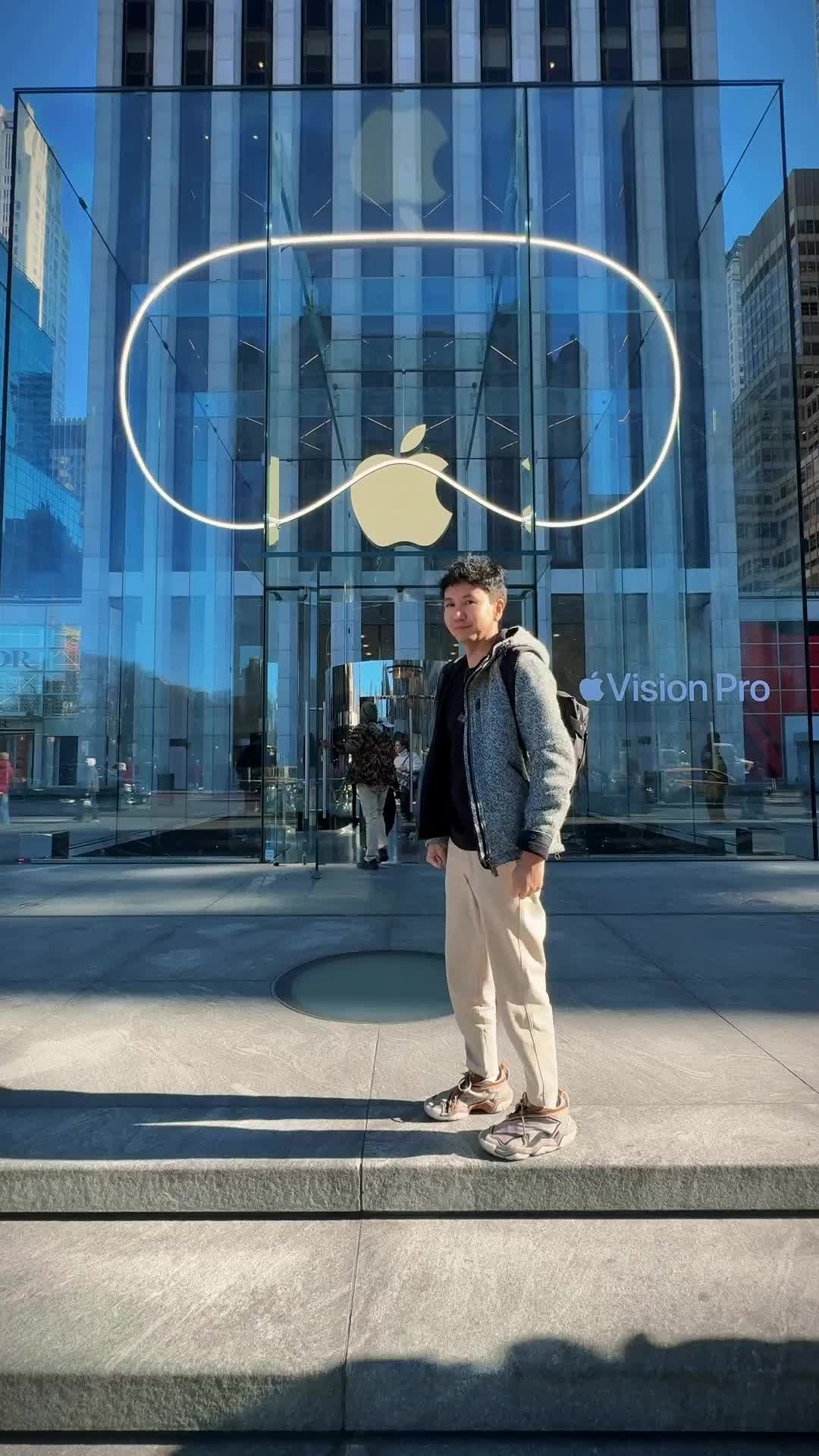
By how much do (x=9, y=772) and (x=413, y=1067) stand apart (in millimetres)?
11286

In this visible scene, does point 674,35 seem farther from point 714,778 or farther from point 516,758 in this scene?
point 516,758

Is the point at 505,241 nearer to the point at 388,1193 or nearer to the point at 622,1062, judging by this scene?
the point at 622,1062

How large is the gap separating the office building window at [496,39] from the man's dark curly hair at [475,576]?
42482 mm

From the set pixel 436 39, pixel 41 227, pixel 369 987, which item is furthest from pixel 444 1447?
pixel 436 39

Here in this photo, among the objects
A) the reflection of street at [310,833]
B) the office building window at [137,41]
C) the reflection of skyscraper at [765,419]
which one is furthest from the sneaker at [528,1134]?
the office building window at [137,41]

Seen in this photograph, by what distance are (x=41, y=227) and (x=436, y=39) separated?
32437mm

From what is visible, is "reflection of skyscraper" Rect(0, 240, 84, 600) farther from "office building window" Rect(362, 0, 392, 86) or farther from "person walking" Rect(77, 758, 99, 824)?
"office building window" Rect(362, 0, 392, 86)

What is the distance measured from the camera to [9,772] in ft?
42.9

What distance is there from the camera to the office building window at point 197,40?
3628 centimetres

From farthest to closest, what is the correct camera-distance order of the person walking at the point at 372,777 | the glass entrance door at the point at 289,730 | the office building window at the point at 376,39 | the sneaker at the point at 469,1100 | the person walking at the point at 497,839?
the office building window at the point at 376,39
the glass entrance door at the point at 289,730
the person walking at the point at 372,777
the sneaker at the point at 469,1100
the person walking at the point at 497,839

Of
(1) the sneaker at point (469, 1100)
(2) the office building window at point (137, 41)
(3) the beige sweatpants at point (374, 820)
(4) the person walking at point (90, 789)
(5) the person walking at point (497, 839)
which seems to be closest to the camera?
(5) the person walking at point (497, 839)

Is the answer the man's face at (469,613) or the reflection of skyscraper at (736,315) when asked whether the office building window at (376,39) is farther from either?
the man's face at (469,613)

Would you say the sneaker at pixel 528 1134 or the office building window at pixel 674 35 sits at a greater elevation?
the office building window at pixel 674 35

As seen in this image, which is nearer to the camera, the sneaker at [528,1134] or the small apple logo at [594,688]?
the sneaker at [528,1134]
